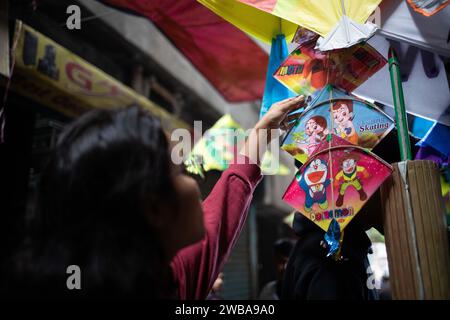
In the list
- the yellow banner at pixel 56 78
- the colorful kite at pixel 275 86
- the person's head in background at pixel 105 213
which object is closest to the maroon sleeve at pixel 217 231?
the person's head in background at pixel 105 213

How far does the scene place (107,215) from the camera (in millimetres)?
920

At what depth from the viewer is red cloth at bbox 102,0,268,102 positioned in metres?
3.50

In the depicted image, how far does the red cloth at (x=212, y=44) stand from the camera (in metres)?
3.50

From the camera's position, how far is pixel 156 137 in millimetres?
1010

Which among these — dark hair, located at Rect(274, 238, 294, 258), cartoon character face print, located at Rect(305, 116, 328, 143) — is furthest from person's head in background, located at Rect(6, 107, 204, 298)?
dark hair, located at Rect(274, 238, 294, 258)

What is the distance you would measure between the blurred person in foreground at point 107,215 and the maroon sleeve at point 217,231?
0.85ft

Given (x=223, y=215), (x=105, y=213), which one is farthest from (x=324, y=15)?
(x=105, y=213)

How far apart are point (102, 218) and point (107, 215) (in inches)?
0.6

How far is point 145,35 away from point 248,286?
7227 millimetres

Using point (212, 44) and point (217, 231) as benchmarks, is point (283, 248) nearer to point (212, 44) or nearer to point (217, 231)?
point (212, 44)

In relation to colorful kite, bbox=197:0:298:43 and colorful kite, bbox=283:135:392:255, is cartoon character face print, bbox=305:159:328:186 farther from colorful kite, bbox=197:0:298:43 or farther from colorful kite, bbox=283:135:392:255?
colorful kite, bbox=197:0:298:43

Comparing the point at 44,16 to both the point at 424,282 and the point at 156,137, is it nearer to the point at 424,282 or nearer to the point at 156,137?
the point at 156,137

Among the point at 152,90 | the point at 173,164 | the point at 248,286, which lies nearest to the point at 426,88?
the point at 173,164

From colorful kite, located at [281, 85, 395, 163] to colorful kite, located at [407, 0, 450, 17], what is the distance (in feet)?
1.41
